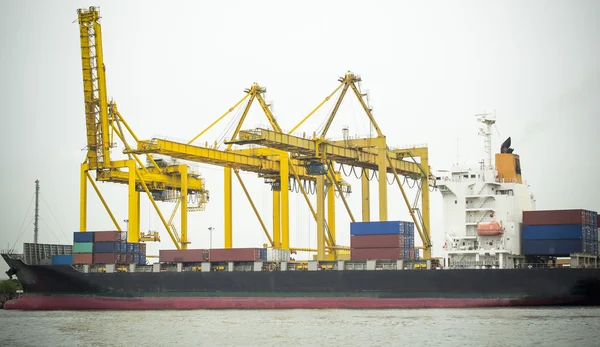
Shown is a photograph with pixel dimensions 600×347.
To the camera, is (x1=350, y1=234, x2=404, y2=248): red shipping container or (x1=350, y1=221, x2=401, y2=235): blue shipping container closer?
(x1=350, y1=234, x2=404, y2=248): red shipping container

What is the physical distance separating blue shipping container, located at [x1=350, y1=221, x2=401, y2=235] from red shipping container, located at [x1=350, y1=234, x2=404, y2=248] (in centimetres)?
17

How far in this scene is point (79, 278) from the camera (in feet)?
169

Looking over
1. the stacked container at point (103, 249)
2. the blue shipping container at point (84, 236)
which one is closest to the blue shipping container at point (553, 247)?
the stacked container at point (103, 249)

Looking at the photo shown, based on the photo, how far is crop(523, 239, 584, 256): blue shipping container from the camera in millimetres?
41125

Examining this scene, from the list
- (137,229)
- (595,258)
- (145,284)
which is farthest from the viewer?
(137,229)

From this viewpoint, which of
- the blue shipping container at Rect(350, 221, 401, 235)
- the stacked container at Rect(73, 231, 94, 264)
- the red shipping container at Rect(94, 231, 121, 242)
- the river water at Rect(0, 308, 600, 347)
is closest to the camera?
the river water at Rect(0, 308, 600, 347)

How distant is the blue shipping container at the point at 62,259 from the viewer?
52625 mm

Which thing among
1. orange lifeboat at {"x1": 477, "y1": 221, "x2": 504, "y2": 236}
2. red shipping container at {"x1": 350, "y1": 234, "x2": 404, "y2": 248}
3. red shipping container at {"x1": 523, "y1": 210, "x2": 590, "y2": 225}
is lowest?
red shipping container at {"x1": 350, "y1": 234, "x2": 404, "y2": 248}

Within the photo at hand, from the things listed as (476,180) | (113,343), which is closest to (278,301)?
(476,180)

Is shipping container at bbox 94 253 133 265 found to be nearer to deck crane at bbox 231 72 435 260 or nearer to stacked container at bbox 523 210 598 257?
deck crane at bbox 231 72 435 260

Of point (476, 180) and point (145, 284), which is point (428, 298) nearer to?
point (476, 180)

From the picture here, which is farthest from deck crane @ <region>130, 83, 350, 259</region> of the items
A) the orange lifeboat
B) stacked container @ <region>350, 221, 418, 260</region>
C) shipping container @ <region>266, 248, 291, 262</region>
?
the orange lifeboat

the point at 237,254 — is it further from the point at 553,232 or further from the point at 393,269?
the point at 553,232

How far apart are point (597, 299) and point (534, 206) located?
7.59m
